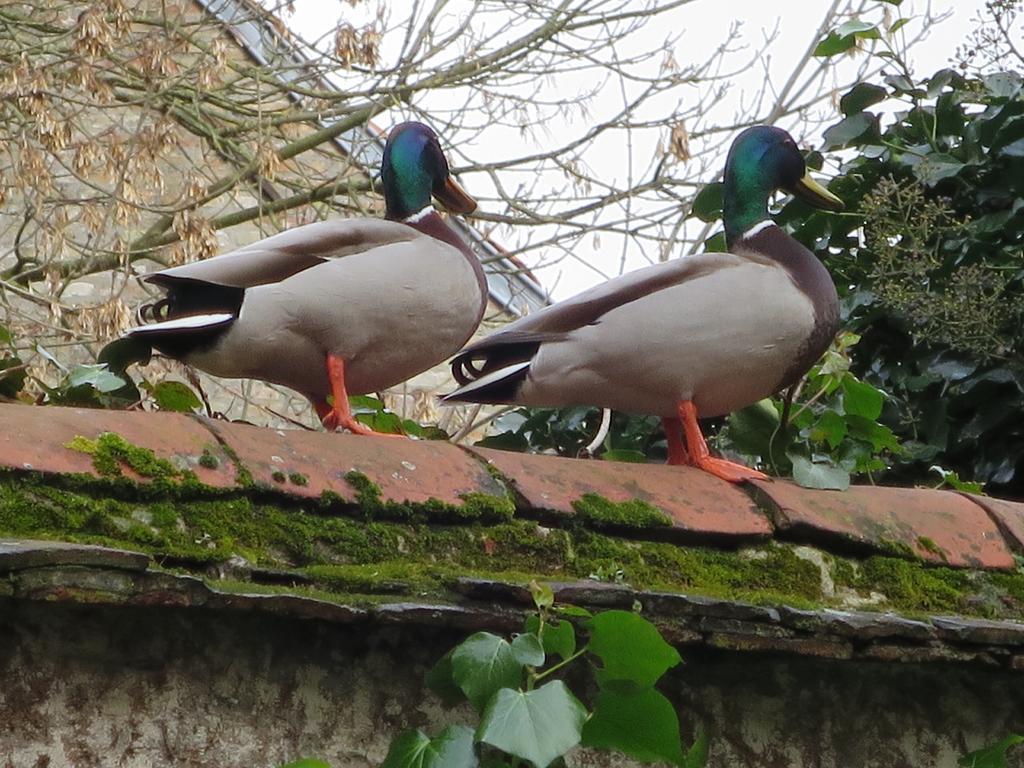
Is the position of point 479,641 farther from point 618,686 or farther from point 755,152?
point 755,152

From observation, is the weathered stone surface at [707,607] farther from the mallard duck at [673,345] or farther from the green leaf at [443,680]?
the mallard duck at [673,345]

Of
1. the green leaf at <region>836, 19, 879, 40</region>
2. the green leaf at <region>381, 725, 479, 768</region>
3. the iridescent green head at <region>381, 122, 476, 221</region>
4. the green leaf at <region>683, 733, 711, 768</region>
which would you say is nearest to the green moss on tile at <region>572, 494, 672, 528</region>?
the green leaf at <region>683, 733, 711, 768</region>

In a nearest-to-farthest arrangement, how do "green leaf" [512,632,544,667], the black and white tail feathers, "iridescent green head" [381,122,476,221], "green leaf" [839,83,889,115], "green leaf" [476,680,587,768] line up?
"green leaf" [476,680,587,768] < "green leaf" [512,632,544,667] < the black and white tail feathers < "iridescent green head" [381,122,476,221] < "green leaf" [839,83,889,115]

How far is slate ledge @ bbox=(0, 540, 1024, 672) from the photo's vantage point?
1.50 meters

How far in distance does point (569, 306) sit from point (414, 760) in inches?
43.3

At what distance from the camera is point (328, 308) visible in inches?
100.0

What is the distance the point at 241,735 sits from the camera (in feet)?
5.67

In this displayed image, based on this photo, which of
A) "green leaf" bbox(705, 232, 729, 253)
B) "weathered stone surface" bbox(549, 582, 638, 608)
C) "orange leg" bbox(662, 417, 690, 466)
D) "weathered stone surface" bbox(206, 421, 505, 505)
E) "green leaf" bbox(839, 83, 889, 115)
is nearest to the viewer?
"weathered stone surface" bbox(549, 582, 638, 608)

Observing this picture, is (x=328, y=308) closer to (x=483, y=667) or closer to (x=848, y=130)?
(x=483, y=667)

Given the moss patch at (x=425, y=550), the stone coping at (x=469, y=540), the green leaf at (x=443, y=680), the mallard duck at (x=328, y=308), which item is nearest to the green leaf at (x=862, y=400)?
the stone coping at (x=469, y=540)

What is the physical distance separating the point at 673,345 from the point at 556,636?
3.15 ft

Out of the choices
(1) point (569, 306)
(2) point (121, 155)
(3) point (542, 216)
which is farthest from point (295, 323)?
(3) point (542, 216)

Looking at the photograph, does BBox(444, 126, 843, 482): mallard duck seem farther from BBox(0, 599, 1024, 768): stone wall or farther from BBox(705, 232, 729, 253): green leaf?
BBox(705, 232, 729, 253): green leaf

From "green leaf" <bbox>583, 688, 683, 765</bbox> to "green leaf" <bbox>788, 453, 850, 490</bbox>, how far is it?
2.67 ft
